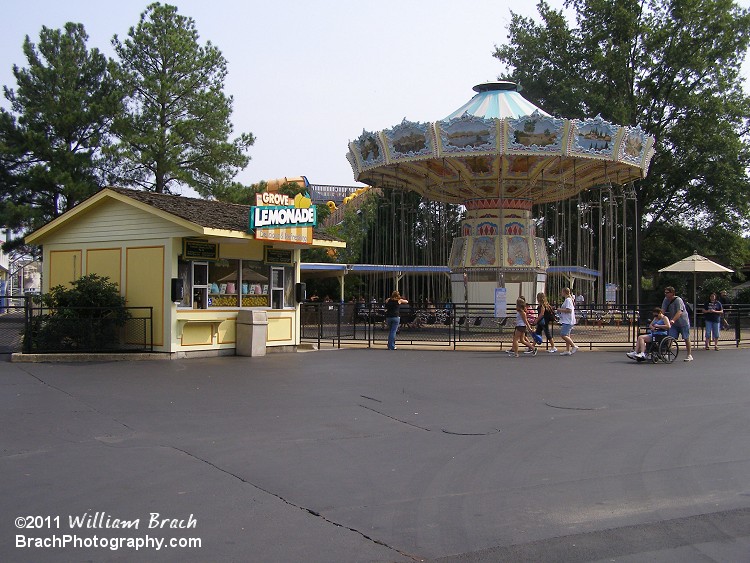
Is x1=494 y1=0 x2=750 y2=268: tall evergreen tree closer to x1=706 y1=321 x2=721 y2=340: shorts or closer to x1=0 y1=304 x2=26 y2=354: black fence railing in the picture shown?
x1=706 y1=321 x2=721 y2=340: shorts

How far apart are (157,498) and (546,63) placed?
4633 centimetres

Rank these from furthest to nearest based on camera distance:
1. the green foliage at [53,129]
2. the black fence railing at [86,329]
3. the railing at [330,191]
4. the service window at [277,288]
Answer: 1. the railing at [330,191]
2. the green foliage at [53,129]
3. the service window at [277,288]
4. the black fence railing at [86,329]

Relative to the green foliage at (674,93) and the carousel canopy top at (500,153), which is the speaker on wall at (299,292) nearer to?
the carousel canopy top at (500,153)

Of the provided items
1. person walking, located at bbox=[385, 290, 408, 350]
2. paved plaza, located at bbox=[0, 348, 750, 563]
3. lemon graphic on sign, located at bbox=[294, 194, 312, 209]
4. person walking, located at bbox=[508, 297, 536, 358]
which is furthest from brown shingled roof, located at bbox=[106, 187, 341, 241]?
person walking, located at bbox=[508, 297, 536, 358]

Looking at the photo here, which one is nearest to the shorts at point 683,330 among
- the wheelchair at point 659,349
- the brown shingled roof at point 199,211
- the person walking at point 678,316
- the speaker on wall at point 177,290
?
the person walking at point 678,316

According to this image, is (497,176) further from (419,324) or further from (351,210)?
(351,210)

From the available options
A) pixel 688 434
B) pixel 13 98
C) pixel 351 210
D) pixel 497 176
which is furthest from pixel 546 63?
pixel 688 434

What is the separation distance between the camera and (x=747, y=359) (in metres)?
18.1

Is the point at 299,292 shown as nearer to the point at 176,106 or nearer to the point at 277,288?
the point at 277,288

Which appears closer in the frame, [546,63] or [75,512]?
[75,512]

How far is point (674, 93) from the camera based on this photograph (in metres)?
44.0

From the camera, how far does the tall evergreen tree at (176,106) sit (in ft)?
118

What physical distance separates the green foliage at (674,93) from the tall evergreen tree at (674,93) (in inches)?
2.3

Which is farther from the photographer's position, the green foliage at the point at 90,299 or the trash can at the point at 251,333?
the trash can at the point at 251,333
